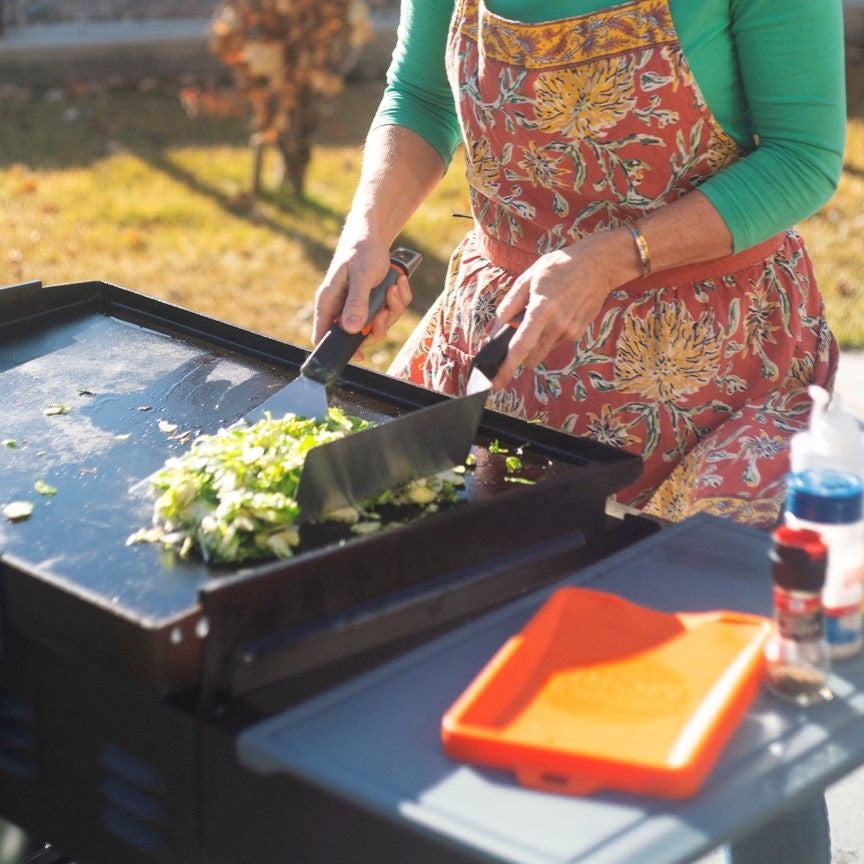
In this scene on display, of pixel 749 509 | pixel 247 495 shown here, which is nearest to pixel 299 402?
pixel 247 495

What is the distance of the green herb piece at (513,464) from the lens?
2.11 metres

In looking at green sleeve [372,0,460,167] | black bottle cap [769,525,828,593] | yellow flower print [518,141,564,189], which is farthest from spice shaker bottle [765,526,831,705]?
green sleeve [372,0,460,167]

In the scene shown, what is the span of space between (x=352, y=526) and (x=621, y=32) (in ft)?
2.91

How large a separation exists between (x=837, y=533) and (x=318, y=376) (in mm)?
903

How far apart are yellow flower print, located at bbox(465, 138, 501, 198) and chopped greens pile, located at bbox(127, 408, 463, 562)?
0.57m

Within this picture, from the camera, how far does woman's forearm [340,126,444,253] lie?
249cm

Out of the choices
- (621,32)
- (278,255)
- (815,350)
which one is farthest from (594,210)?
(278,255)

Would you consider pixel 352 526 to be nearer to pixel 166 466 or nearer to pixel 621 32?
pixel 166 466

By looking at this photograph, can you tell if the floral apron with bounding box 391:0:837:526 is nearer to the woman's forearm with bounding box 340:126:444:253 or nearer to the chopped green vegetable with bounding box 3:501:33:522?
the woman's forearm with bounding box 340:126:444:253

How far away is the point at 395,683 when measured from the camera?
1.63 m

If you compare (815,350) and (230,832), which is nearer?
(230,832)

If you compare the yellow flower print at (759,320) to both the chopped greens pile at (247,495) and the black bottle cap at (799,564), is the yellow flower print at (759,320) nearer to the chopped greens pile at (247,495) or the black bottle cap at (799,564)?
the chopped greens pile at (247,495)

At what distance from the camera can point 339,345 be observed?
2256 millimetres

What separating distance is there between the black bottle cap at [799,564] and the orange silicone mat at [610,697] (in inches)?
4.6
